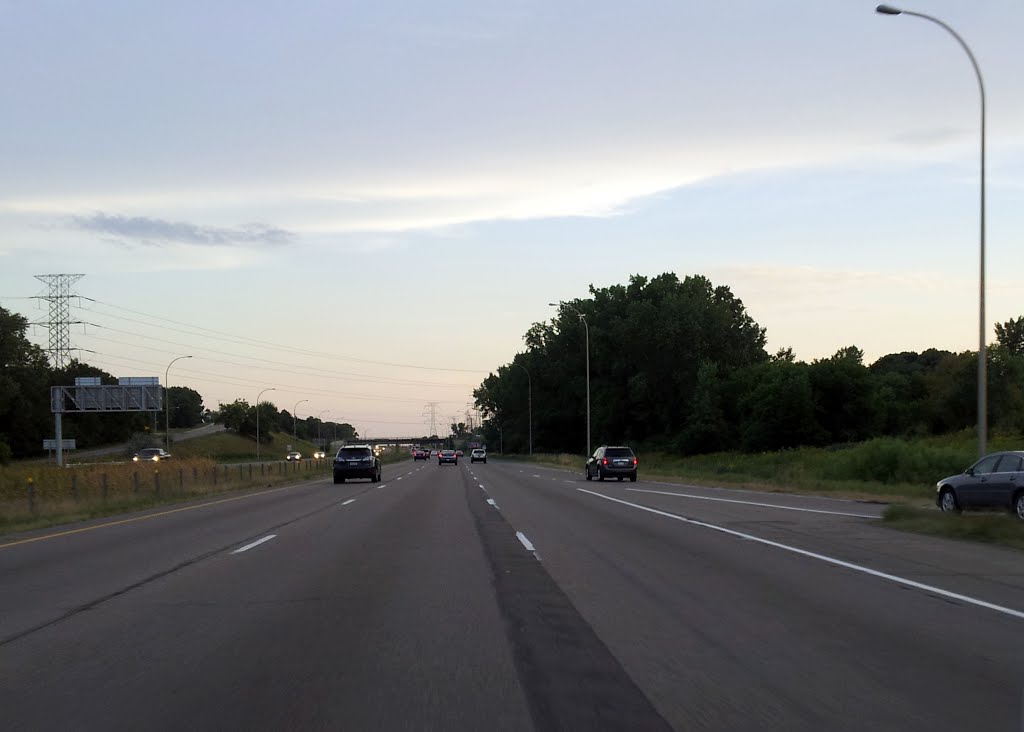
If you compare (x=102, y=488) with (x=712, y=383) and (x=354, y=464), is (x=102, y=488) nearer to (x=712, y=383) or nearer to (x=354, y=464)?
(x=354, y=464)

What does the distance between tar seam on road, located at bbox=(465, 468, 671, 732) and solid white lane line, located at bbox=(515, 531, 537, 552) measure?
3.28m

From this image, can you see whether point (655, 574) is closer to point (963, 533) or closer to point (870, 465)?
point (963, 533)

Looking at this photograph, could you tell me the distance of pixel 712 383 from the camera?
299 feet

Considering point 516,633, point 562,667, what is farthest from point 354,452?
point 562,667

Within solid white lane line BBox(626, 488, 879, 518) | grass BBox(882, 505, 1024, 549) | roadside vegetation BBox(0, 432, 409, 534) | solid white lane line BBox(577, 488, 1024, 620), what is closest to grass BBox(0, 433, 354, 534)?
roadside vegetation BBox(0, 432, 409, 534)

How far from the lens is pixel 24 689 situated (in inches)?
284

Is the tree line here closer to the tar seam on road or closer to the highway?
the highway

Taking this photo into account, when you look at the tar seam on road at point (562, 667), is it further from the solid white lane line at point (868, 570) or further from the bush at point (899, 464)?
the bush at point (899, 464)

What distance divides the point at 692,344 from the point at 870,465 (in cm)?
5327

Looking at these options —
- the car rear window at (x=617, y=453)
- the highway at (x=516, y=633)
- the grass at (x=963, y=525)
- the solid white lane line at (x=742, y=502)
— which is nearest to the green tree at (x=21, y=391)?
the car rear window at (x=617, y=453)

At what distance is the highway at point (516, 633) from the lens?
6.59 m

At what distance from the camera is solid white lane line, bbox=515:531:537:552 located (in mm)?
16344

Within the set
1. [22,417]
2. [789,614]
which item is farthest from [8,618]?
[22,417]

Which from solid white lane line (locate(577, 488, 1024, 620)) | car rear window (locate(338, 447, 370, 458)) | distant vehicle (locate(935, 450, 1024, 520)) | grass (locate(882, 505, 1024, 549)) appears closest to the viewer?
solid white lane line (locate(577, 488, 1024, 620))
